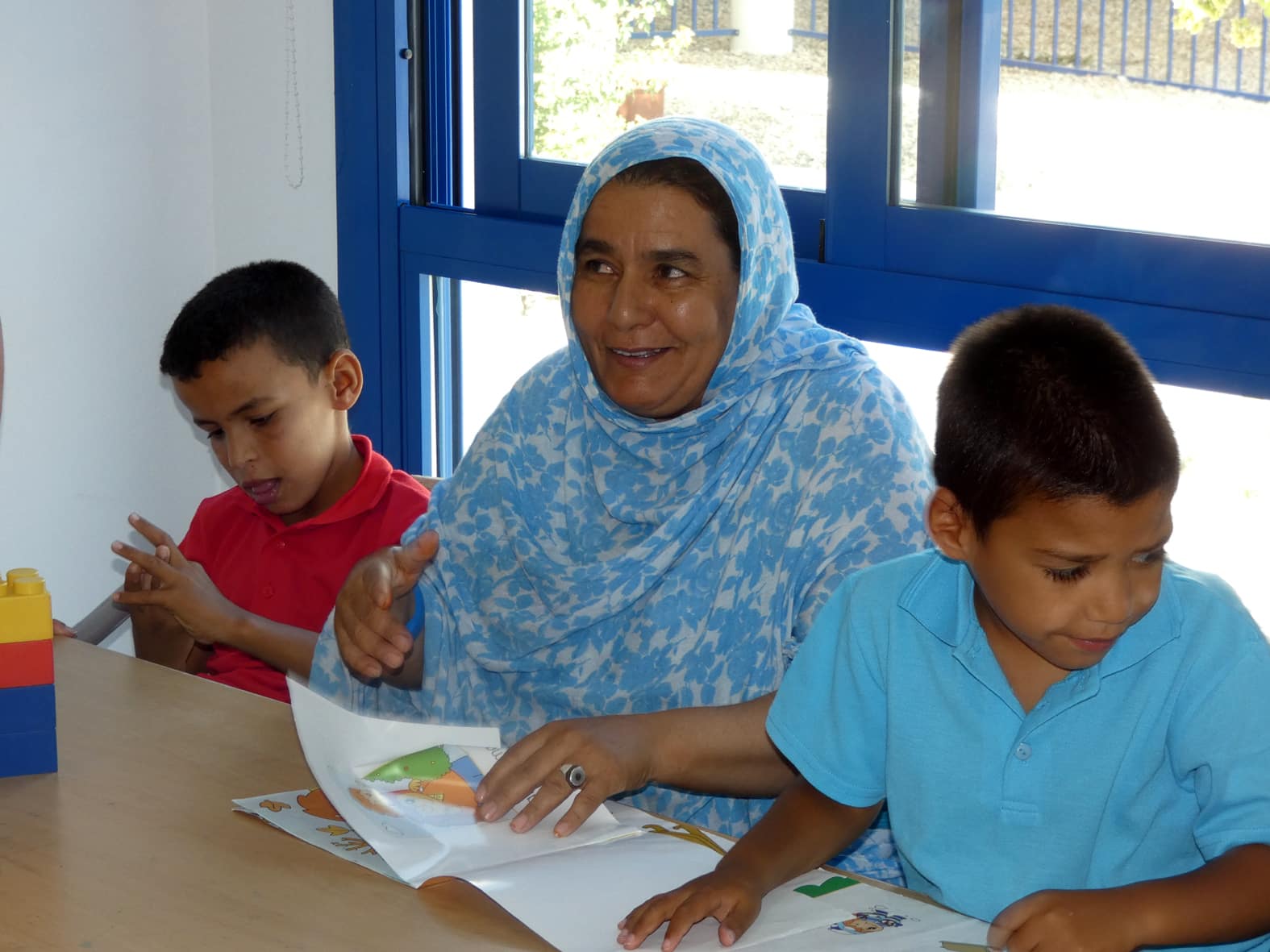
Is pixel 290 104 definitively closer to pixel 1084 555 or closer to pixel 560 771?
pixel 560 771

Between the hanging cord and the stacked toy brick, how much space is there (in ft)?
6.04

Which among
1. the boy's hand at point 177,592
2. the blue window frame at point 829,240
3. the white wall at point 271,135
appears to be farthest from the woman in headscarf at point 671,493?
the white wall at point 271,135

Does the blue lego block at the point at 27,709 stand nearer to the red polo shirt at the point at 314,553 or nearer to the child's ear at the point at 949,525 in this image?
the red polo shirt at the point at 314,553

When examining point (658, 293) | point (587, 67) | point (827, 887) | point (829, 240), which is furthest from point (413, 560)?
point (587, 67)

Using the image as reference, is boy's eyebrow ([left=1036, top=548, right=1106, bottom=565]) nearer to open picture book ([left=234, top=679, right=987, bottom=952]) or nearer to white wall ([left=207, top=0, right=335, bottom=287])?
open picture book ([left=234, top=679, right=987, bottom=952])

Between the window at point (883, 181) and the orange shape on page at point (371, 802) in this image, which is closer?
the orange shape on page at point (371, 802)

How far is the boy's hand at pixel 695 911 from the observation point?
1.12 metres

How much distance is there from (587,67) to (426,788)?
183 centimetres

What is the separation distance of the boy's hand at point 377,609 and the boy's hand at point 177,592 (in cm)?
29

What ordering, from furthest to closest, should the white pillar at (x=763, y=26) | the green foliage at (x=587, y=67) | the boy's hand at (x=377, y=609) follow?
the green foliage at (x=587, y=67) < the white pillar at (x=763, y=26) < the boy's hand at (x=377, y=609)

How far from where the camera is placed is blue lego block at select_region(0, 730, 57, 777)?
147 cm

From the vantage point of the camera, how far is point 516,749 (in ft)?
4.55

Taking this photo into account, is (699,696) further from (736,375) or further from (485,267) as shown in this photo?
(485,267)

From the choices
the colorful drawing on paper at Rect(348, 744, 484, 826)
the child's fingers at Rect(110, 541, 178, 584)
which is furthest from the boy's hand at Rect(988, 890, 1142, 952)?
the child's fingers at Rect(110, 541, 178, 584)
